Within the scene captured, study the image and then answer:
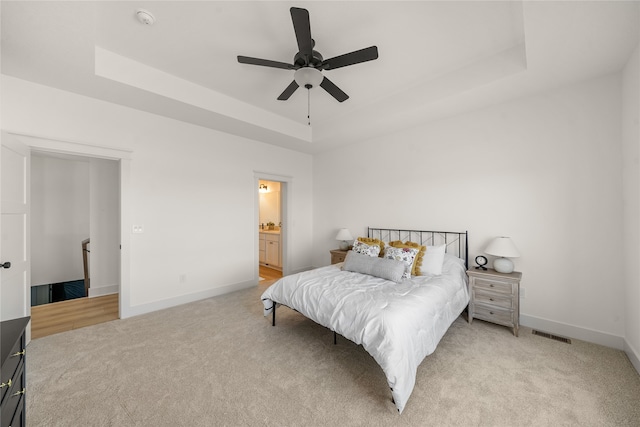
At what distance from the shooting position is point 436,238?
12.3 ft

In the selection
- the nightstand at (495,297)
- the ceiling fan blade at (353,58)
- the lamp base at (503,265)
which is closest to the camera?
the ceiling fan blade at (353,58)

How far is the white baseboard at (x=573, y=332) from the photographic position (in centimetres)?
248

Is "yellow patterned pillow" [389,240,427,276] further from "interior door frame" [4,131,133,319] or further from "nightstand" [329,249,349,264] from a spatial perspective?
"interior door frame" [4,131,133,319]

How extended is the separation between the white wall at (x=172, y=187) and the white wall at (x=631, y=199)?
4563 mm

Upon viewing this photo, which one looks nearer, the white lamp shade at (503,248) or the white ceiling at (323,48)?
the white ceiling at (323,48)

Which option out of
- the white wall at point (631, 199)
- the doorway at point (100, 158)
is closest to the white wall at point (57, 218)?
the doorway at point (100, 158)

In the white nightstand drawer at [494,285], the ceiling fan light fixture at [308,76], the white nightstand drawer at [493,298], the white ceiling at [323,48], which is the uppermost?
the white ceiling at [323,48]

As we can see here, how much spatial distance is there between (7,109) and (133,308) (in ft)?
8.30

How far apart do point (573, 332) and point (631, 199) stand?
1.48 m

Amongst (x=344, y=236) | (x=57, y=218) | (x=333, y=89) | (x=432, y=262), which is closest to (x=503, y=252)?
(x=432, y=262)

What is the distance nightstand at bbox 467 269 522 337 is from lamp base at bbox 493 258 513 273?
0.05 m

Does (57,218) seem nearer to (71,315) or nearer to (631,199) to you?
(71,315)

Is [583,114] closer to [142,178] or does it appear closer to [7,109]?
[142,178]

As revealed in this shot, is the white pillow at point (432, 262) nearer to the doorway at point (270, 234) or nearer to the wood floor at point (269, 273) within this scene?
the doorway at point (270, 234)
